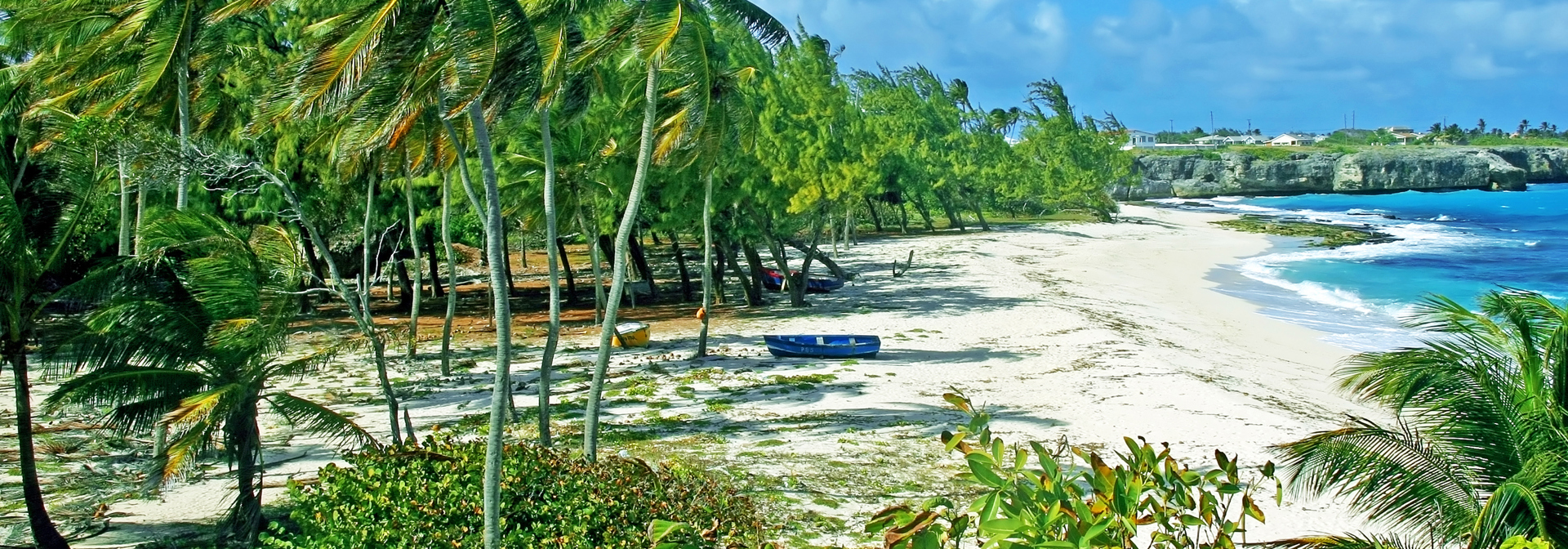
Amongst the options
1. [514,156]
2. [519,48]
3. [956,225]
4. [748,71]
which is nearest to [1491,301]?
[519,48]

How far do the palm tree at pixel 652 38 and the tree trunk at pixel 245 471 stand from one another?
10.9ft

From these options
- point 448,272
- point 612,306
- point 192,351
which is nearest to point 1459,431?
point 612,306

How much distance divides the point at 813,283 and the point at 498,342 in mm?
24320

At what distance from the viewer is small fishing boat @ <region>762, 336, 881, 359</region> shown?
72.4 ft

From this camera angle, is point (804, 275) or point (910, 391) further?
point (804, 275)

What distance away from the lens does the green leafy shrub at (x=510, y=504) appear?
27.7 feet

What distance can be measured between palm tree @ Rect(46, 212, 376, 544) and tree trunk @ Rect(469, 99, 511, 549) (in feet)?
6.01

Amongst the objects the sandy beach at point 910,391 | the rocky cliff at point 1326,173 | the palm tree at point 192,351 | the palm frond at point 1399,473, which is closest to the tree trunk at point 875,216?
the sandy beach at point 910,391

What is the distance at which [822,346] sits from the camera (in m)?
22.0

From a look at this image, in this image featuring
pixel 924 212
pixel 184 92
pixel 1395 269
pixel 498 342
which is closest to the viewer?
pixel 498 342

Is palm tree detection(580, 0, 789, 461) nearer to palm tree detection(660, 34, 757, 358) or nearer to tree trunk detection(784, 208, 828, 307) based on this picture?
palm tree detection(660, 34, 757, 358)

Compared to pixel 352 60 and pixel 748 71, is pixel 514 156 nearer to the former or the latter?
pixel 748 71

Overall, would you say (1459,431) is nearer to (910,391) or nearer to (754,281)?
(910,391)

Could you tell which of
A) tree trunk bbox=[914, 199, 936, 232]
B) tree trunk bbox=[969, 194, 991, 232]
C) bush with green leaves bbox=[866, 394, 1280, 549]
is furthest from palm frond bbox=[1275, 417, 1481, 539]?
tree trunk bbox=[969, 194, 991, 232]
